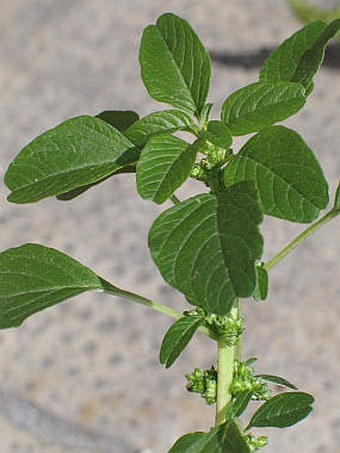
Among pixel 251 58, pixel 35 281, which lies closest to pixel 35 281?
pixel 35 281

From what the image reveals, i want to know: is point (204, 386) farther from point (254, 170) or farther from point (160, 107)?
point (160, 107)

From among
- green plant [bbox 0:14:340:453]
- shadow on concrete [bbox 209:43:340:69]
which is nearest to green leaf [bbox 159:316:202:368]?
green plant [bbox 0:14:340:453]

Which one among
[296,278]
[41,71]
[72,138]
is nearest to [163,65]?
[72,138]

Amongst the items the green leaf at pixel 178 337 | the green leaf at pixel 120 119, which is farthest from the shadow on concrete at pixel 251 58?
the green leaf at pixel 178 337

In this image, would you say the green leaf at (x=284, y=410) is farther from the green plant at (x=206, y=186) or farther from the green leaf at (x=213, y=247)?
the green leaf at (x=213, y=247)

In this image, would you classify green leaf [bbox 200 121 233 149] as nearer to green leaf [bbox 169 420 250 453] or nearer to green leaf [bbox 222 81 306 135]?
green leaf [bbox 222 81 306 135]

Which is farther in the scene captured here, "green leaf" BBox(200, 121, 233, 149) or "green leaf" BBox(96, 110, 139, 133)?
"green leaf" BBox(96, 110, 139, 133)
